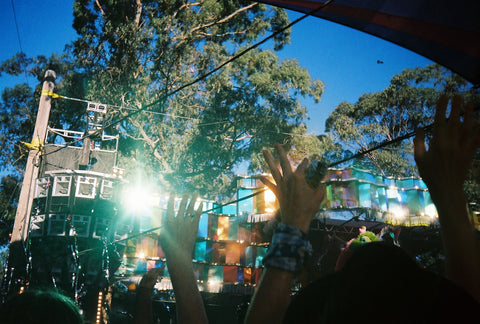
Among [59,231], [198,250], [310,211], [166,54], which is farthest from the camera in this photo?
[198,250]

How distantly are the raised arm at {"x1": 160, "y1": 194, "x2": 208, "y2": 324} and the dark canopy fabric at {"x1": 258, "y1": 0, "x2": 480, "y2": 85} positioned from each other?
2894 millimetres

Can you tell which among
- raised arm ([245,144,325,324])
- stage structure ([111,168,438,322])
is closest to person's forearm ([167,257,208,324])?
raised arm ([245,144,325,324])

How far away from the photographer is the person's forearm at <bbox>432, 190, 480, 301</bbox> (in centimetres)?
109

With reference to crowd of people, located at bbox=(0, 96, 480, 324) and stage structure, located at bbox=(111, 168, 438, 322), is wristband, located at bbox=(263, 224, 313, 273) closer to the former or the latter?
crowd of people, located at bbox=(0, 96, 480, 324)

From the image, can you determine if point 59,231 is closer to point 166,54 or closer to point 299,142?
point 166,54

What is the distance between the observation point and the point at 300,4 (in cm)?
385

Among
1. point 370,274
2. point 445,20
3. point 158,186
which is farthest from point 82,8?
point 370,274

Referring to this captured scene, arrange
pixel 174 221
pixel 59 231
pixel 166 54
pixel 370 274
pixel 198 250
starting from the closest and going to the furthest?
pixel 370 274 < pixel 174 221 < pixel 59 231 < pixel 166 54 < pixel 198 250

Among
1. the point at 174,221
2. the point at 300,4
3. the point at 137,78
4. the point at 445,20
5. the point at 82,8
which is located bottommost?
the point at 174,221

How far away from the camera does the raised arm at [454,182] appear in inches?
43.7

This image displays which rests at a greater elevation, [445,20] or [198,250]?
[445,20]

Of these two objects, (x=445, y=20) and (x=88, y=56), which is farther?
(x=88, y=56)

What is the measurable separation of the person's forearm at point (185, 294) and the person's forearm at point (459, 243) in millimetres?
1053

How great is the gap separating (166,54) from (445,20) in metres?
17.9
